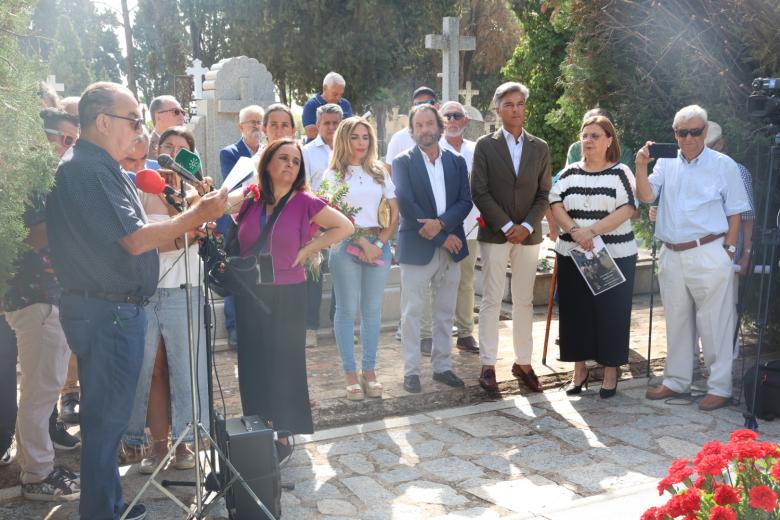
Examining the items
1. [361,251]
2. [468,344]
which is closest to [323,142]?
[361,251]

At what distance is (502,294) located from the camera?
6602 millimetres

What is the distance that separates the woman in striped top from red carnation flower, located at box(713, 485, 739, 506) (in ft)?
11.8

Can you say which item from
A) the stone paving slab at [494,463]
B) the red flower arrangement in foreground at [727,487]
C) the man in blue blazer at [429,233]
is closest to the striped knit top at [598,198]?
the man in blue blazer at [429,233]

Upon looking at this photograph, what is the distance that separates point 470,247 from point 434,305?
4.04 ft

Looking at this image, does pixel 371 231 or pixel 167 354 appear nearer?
pixel 167 354

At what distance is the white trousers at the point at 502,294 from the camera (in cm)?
659

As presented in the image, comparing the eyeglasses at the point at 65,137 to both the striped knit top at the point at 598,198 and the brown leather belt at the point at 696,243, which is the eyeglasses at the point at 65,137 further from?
the brown leather belt at the point at 696,243

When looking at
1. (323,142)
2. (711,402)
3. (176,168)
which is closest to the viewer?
(176,168)

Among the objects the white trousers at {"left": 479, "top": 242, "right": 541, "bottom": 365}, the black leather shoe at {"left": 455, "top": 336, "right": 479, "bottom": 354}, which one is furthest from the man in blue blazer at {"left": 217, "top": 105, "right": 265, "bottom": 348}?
the white trousers at {"left": 479, "top": 242, "right": 541, "bottom": 365}

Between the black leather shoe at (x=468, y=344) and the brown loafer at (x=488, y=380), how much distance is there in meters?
1.07

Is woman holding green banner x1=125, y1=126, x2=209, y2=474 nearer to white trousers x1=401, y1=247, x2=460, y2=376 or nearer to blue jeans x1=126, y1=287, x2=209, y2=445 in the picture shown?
blue jeans x1=126, y1=287, x2=209, y2=445

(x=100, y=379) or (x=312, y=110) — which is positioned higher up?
(x=312, y=110)

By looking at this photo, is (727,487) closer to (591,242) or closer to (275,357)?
(275,357)

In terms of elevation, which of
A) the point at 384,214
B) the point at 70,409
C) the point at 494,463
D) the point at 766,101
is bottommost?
the point at 494,463
